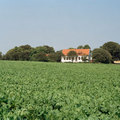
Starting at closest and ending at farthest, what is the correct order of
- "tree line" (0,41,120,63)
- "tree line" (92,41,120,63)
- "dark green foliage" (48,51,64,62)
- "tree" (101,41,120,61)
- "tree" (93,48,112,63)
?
1. "tree" (93,48,112,63)
2. "tree line" (92,41,120,63)
3. "tree line" (0,41,120,63)
4. "dark green foliage" (48,51,64,62)
5. "tree" (101,41,120,61)

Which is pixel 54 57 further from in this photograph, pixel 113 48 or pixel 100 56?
pixel 113 48

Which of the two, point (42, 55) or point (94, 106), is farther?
point (42, 55)

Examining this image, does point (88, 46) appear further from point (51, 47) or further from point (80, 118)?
point (80, 118)

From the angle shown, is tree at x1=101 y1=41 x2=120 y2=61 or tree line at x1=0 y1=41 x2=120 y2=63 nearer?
tree line at x1=0 y1=41 x2=120 y2=63

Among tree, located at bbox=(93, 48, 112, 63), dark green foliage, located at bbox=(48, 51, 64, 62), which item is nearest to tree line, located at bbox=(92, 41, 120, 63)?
tree, located at bbox=(93, 48, 112, 63)

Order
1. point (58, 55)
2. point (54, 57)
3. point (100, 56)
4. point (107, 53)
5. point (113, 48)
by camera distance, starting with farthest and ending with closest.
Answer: point (113, 48)
point (58, 55)
point (54, 57)
point (107, 53)
point (100, 56)

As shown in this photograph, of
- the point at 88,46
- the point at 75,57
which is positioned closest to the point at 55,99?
the point at 75,57

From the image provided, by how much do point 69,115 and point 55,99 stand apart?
1.48 meters

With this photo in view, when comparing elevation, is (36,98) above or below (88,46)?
below

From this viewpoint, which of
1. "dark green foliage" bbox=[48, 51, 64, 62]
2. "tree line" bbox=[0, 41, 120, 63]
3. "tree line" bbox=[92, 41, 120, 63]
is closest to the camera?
"tree line" bbox=[92, 41, 120, 63]

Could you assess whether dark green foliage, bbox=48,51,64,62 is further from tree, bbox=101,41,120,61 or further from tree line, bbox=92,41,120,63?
tree, bbox=101,41,120,61

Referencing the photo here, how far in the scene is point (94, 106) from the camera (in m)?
4.60

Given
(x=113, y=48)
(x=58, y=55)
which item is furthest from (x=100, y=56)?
(x=58, y=55)

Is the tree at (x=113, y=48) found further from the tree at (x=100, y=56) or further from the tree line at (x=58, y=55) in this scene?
the tree at (x=100, y=56)
